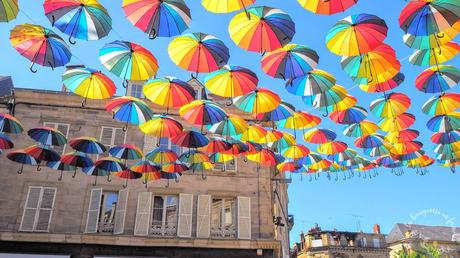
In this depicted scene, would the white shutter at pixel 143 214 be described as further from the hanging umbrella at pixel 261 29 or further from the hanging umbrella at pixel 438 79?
the hanging umbrella at pixel 438 79

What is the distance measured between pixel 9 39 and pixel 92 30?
5.14ft

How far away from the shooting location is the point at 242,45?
22.2 feet

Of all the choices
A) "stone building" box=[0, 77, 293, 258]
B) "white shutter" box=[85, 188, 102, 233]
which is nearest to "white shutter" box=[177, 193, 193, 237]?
"stone building" box=[0, 77, 293, 258]

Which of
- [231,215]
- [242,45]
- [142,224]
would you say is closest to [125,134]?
[142,224]

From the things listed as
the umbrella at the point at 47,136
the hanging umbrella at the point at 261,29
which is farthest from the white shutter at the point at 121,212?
the hanging umbrella at the point at 261,29

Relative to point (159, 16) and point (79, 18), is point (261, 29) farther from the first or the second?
point (79, 18)

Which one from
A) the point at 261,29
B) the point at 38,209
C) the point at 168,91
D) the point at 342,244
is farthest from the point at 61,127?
the point at 342,244

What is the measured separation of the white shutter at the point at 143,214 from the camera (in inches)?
590

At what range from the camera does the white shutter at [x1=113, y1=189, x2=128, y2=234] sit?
15.0 m

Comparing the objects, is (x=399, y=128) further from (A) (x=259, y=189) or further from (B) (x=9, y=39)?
(B) (x=9, y=39)

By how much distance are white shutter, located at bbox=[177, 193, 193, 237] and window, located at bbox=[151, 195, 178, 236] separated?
0.35 m

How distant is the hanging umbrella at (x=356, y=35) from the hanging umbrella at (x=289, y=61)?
0.61m

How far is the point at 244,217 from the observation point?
15.7 metres

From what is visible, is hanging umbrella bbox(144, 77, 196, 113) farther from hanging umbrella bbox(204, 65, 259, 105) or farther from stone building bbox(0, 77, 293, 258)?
stone building bbox(0, 77, 293, 258)
